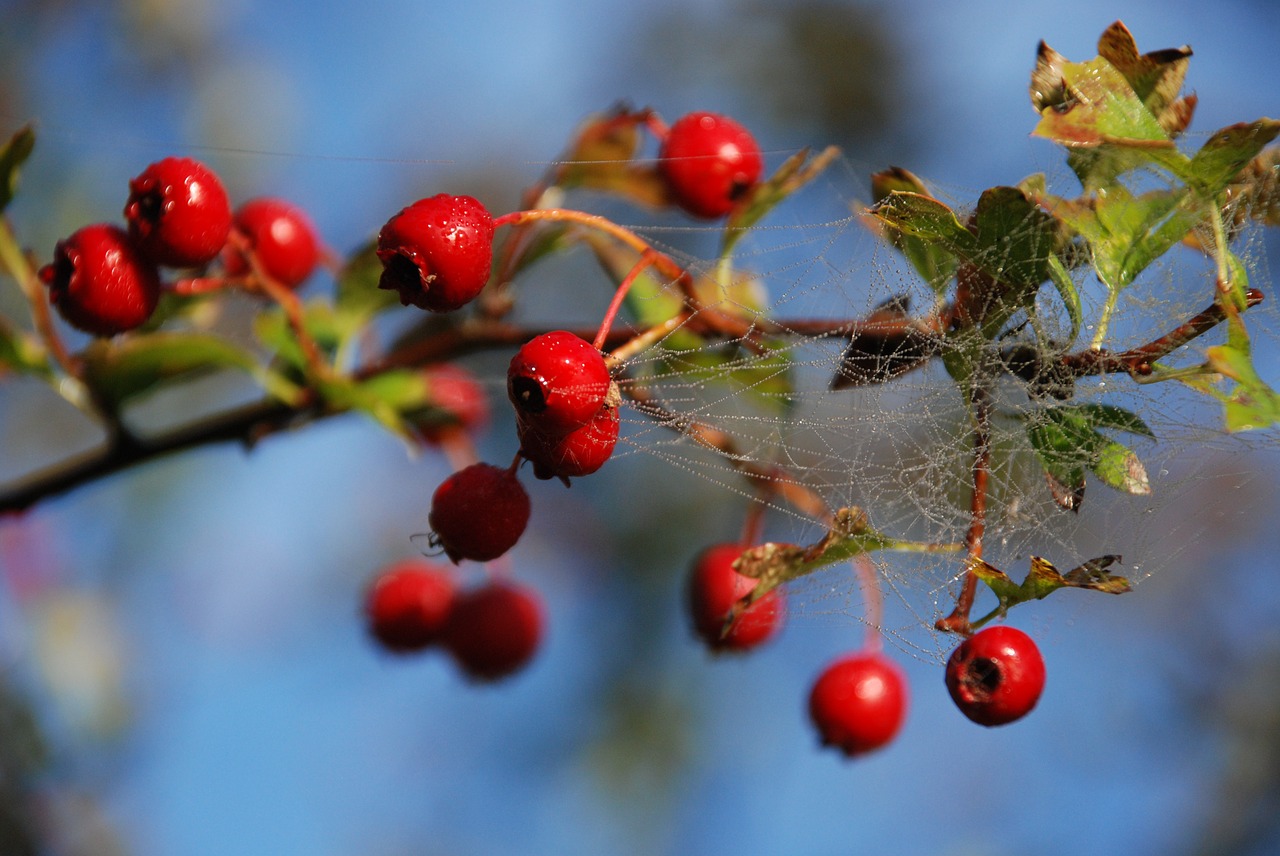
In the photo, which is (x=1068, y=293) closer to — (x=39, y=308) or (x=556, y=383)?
(x=556, y=383)

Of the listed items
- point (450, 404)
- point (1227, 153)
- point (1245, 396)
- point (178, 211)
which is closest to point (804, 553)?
point (1245, 396)

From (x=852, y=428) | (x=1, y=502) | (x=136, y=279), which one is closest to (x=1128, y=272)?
(x=852, y=428)

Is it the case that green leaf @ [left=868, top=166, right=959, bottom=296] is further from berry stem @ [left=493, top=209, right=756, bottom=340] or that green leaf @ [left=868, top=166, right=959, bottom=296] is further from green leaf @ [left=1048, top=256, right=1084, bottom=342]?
berry stem @ [left=493, top=209, right=756, bottom=340]

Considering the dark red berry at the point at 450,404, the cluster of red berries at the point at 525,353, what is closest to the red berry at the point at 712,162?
the cluster of red berries at the point at 525,353

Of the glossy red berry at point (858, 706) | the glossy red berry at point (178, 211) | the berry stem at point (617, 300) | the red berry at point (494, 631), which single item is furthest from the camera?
the red berry at point (494, 631)

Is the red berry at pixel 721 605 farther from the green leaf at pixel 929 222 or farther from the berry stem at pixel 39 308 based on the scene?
the berry stem at pixel 39 308

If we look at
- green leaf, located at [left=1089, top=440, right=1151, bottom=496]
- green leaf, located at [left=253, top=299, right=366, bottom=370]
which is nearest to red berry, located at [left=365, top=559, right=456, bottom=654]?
green leaf, located at [left=253, top=299, right=366, bottom=370]
